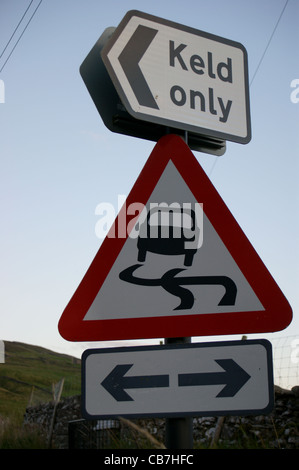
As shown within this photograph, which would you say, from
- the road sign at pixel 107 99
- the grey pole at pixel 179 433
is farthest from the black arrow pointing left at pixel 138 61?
the grey pole at pixel 179 433

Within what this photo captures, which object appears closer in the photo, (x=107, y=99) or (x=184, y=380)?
(x=184, y=380)

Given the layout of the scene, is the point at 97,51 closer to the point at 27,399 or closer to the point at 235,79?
the point at 235,79

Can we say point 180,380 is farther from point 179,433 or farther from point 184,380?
point 179,433

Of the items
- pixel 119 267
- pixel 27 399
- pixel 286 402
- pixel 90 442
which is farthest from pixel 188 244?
pixel 27 399

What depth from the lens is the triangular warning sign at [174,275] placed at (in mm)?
1369

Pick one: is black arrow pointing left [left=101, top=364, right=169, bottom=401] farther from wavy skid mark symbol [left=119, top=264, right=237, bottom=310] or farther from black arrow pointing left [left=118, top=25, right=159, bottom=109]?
black arrow pointing left [left=118, top=25, right=159, bottom=109]

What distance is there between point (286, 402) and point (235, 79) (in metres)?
4.41

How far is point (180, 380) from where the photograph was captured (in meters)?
1.30

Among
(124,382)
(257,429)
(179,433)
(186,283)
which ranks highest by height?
(186,283)

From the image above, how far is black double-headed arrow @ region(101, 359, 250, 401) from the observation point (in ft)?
4.19

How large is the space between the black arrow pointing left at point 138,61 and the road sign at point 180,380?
2.42 feet

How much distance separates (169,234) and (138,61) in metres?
0.55

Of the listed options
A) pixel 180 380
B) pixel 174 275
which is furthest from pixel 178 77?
pixel 180 380
